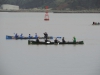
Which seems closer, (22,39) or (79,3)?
(22,39)

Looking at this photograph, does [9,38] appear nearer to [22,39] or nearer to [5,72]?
[22,39]

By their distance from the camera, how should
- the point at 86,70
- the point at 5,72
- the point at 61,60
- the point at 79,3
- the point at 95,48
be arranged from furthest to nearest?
the point at 79,3, the point at 95,48, the point at 61,60, the point at 86,70, the point at 5,72

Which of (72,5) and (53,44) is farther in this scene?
(72,5)

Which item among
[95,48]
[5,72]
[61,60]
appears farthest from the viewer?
[95,48]

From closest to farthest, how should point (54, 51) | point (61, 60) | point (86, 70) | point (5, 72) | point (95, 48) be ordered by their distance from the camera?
point (5, 72), point (86, 70), point (61, 60), point (54, 51), point (95, 48)

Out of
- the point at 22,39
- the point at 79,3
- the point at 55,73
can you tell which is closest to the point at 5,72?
the point at 55,73

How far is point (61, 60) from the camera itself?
42.0m

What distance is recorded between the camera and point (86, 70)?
37188mm

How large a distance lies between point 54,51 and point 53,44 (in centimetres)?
402

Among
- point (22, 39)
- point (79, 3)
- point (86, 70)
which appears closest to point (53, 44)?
point (22, 39)

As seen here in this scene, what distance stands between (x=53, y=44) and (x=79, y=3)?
141639 mm

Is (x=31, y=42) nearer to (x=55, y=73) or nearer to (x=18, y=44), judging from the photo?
(x=18, y=44)

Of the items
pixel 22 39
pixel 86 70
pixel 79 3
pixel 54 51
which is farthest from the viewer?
pixel 79 3

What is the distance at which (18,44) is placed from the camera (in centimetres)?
5519
